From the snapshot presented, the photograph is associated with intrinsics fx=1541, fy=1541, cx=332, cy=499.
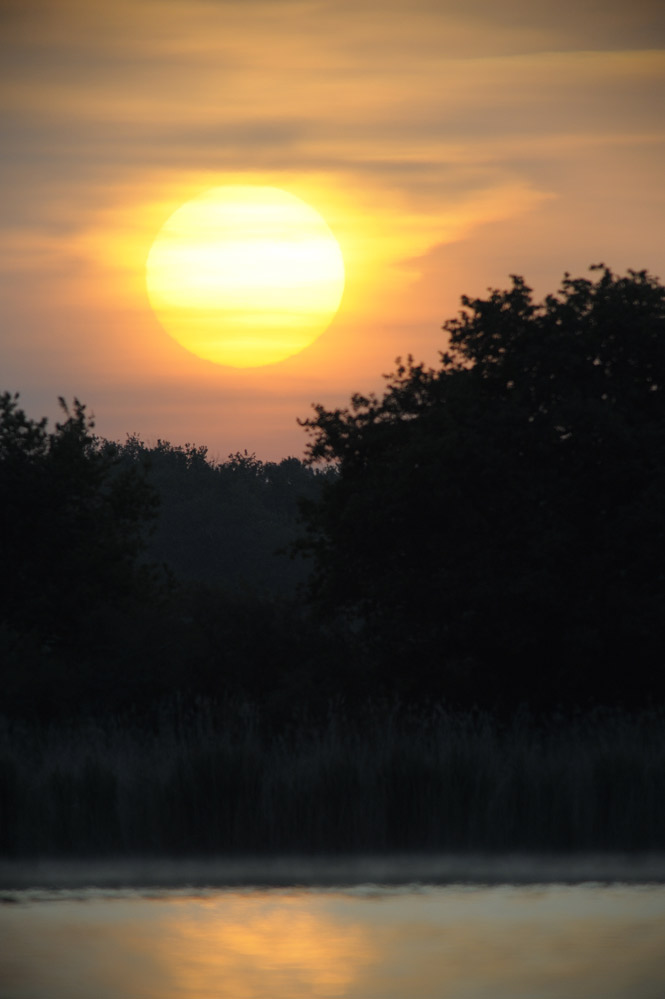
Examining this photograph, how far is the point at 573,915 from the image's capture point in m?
9.56

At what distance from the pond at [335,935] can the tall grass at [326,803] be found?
1.29m

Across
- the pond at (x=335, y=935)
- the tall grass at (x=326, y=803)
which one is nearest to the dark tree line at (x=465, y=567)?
the tall grass at (x=326, y=803)

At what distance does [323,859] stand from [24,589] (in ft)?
57.1

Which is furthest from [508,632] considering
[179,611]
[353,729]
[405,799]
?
[405,799]

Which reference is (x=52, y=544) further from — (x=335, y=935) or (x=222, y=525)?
(x=222, y=525)

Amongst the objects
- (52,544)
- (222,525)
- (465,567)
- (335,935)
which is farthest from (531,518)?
(222,525)

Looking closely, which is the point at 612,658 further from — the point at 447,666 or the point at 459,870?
the point at 459,870

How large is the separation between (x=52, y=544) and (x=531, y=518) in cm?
986

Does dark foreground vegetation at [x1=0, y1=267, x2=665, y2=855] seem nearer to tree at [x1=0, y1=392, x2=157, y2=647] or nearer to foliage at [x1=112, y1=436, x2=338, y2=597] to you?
tree at [x1=0, y1=392, x2=157, y2=647]

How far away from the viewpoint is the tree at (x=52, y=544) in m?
28.8

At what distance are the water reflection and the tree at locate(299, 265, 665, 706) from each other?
44.3ft

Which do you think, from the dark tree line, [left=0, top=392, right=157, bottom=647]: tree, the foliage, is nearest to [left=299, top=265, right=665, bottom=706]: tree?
the dark tree line

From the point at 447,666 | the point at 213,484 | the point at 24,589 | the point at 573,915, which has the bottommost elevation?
the point at 573,915

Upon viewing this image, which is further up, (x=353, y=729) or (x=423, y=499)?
(x=423, y=499)
